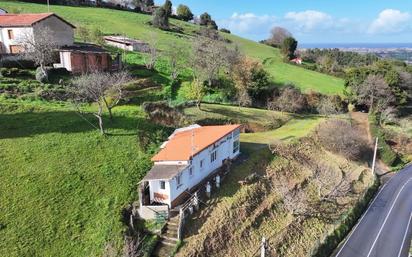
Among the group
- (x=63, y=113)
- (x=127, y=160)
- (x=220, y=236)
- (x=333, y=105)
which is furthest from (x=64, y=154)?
(x=333, y=105)

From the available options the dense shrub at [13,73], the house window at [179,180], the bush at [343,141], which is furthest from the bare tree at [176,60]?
the house window at [179,180]

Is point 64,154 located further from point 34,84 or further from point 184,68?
point 184,68

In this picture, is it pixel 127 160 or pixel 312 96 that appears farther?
pixel 312 96

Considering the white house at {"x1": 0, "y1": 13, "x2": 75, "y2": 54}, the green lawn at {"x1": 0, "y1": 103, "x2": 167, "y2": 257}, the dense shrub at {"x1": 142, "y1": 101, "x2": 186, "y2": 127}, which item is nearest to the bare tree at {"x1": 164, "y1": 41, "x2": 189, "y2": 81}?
the dense shrub at {"x1": 142, "y1": 101, "x2": 186, "y2": 127}

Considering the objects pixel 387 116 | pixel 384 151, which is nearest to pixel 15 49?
pixel 384 151

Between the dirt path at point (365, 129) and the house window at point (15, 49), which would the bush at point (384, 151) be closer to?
the dirt path at point (365, 129)

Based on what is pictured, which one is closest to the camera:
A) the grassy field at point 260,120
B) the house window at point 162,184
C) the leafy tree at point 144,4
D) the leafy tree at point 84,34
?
the house window at point 162,184

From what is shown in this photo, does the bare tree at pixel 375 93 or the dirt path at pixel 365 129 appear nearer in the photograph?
the dirt path at pixel 365 129
